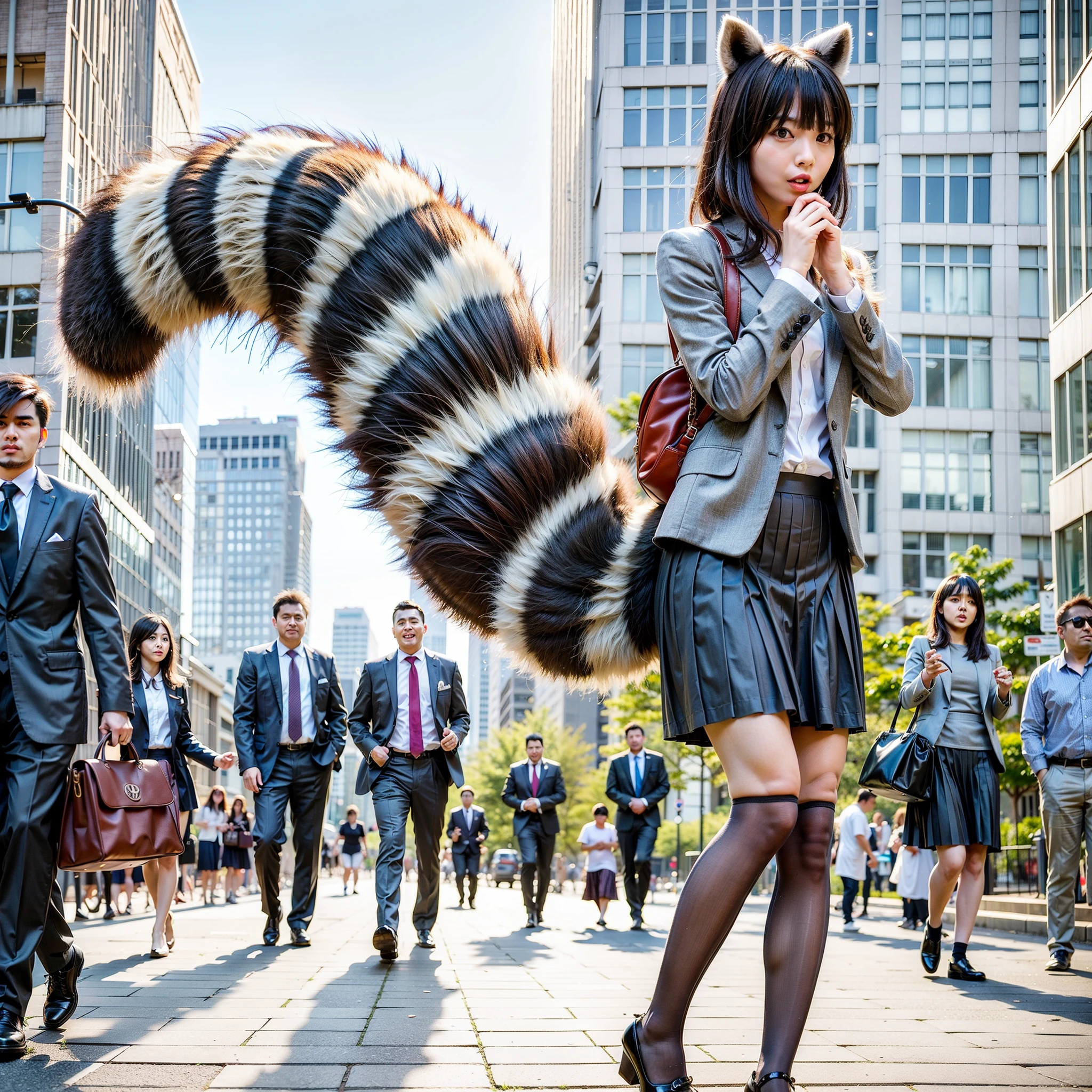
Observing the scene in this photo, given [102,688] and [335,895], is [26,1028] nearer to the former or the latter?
[102,688]

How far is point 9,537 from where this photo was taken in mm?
3850

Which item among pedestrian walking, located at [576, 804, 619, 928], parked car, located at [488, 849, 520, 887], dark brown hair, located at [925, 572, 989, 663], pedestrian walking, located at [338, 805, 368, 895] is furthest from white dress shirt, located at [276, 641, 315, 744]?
parked car, located at [488, 849, 520, 887]

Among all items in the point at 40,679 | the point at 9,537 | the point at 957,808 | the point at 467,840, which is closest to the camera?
the point at 40,679

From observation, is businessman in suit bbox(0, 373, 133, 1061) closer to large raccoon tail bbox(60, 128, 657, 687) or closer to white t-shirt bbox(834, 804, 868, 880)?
large raccoon tail bbox(60, 128, 657, 687)

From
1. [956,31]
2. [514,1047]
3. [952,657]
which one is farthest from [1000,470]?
[514,1047]

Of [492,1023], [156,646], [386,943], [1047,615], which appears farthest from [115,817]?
[1047,615]

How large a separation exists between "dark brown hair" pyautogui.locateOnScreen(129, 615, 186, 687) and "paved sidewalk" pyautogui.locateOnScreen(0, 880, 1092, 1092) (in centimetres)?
170

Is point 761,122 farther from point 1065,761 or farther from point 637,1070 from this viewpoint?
point 1065,761

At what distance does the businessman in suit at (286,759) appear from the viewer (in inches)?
322

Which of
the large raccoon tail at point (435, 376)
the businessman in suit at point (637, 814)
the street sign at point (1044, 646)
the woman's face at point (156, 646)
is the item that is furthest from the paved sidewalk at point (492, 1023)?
the street sign at point (1044, 646)

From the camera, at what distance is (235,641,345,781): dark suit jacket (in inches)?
324

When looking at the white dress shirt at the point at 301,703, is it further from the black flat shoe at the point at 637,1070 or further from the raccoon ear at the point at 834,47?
the raccoon ear at the point at 834,47

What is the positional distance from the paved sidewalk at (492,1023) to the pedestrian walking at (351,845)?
19.1 meters

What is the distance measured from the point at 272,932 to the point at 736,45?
7018mm
